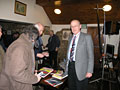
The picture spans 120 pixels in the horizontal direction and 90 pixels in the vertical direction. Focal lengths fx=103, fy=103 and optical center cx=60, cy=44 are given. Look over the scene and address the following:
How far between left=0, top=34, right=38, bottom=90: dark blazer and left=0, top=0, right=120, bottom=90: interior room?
177 centimetres

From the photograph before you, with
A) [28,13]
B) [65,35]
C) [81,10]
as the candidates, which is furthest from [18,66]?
[65,35]

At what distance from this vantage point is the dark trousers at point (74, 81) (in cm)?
172

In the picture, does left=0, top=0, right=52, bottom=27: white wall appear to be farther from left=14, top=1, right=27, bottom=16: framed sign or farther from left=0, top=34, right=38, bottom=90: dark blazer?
left=0, top=34, right=38, bottom=90: dark blazer

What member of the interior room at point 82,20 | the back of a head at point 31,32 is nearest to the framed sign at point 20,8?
the interior room at point 82,20

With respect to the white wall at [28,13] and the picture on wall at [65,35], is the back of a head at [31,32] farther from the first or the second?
the picture on wall at [65,35]

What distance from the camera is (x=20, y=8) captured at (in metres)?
3.61

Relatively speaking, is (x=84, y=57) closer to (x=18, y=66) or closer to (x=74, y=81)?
(x=74, y=81)

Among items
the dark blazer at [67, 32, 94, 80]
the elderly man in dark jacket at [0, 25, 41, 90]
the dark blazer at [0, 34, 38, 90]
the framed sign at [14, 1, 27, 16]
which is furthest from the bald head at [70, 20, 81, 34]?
the framed sign at [14, 1, 27, 16]

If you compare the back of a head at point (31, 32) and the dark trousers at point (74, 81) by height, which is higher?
the back of a head at point (31, 32)

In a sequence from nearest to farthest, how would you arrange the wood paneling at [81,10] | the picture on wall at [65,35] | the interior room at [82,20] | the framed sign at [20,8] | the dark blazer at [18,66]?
the dark blazer at [18,66] → the interior room at [82,20] → the framed sign at [20,8] → the wood paneling at [81,10] → the picture on wall at [65,35]

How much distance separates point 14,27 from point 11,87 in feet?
11.8

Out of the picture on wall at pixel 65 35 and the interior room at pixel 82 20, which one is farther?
the picture on wall at pixel 65 35

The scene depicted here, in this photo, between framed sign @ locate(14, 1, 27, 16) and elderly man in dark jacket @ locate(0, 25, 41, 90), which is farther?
framed sign @ locate(14, 1, 27, 16)

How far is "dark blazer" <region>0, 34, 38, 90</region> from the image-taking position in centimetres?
101
